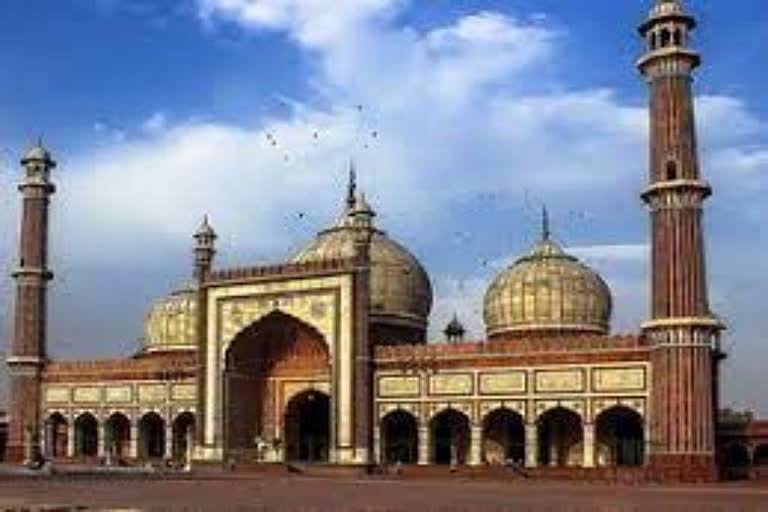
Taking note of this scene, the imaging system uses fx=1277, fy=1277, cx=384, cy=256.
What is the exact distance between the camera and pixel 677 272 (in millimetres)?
34500

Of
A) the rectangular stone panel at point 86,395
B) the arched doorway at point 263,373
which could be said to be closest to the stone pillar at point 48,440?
the rectangular stone panel at point 86,395

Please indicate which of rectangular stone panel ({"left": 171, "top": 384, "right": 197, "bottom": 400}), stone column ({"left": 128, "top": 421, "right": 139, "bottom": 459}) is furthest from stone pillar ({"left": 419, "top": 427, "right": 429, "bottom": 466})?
stone column ({"left": 128, "top": 421, "right": 139, "bottom": 459})

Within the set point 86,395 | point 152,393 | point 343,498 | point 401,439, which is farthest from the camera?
point 86,395

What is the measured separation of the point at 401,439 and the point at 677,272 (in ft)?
39.7

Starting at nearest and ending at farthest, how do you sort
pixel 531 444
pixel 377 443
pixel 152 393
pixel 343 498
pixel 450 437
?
pixel 343 498
pixel 531 444
pixel 377 443
pixel 450 437
pixel 152 393

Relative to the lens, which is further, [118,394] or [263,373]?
[118,394]

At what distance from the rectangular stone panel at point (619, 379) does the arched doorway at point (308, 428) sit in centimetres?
1080

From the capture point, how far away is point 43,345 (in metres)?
48.9

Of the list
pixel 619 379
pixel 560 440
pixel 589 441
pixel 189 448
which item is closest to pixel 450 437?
pixel 560 440

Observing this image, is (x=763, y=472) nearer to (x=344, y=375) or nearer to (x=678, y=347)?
(x=678, y=347)

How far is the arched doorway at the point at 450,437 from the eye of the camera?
132 feet

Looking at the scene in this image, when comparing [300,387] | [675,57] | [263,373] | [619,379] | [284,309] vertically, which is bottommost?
[300,387]

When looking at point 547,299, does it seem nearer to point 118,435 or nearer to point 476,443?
point 476,443

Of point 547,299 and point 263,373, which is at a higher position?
point 547,299
